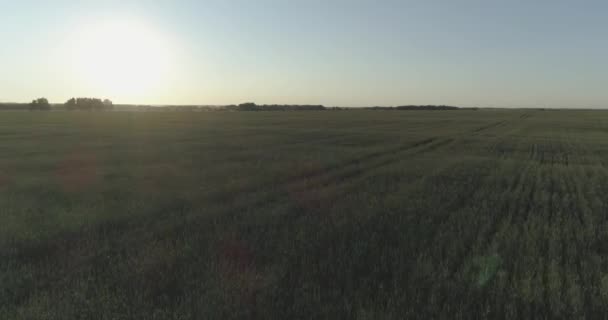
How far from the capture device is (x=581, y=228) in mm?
7039

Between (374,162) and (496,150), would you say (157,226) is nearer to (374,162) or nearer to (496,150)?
(374,162)

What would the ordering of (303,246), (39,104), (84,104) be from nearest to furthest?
1. (303,246)
2. (39,104)
3. (84,104)

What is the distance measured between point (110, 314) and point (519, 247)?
6924 millimetres

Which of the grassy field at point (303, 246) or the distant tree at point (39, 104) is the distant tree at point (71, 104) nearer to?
the distant tree at point (39, 104)

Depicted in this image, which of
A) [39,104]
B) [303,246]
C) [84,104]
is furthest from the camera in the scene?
[84,104]

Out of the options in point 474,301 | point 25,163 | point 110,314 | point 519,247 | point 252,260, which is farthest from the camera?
point 25,163

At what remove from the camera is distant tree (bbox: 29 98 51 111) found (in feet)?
517

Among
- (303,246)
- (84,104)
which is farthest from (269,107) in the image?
(303,246)

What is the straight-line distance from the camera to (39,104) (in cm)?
15938

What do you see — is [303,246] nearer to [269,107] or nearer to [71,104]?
[269,107]

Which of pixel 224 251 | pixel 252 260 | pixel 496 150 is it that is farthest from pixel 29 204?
pixel 496 150

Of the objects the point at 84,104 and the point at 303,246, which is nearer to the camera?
the point at 303,246

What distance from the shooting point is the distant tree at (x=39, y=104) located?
158 meters

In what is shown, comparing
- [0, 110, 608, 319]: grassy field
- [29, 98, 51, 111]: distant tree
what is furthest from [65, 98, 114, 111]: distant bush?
[0, 110, 608, 319]: grassy field
